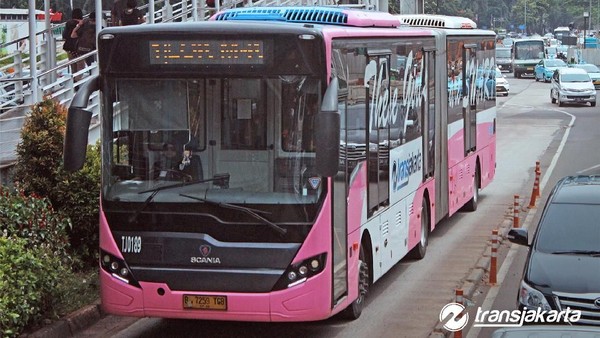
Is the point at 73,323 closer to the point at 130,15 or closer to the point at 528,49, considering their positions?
the point at 130,15

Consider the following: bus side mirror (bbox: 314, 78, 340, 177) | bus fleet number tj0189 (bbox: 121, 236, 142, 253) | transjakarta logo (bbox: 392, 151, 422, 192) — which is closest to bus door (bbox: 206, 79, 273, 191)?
bus side mirror (bbox: 314, 78, 340, 177)

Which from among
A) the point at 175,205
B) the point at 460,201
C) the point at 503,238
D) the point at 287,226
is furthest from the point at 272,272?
the point at 460,201

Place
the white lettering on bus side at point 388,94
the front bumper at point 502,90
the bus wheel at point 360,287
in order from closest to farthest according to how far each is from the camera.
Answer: the bus wheel at point 360,287
the white lettering on bus side at point 388,94
the front bumper at point 502,90

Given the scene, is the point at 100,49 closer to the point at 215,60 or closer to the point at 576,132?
the point at 215,60

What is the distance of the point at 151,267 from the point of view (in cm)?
1075

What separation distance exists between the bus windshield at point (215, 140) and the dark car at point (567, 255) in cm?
231

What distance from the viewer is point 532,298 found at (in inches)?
406

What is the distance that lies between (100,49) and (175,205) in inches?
68.6

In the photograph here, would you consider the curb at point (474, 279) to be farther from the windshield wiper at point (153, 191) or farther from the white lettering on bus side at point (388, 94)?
the windshield wiper at point (153, 191)

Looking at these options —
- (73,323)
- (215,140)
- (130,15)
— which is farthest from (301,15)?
(130,15)

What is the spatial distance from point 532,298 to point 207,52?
12.9ft

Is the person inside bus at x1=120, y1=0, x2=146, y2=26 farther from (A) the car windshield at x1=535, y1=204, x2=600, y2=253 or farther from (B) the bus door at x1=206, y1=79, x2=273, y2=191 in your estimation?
(A) the car windshield at x1=535, y1=204, x2=600, y2=253

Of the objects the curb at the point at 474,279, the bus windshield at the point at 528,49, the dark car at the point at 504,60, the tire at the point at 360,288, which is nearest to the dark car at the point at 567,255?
the curb at the point at 474,279

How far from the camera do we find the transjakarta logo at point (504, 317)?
10.1 metres
